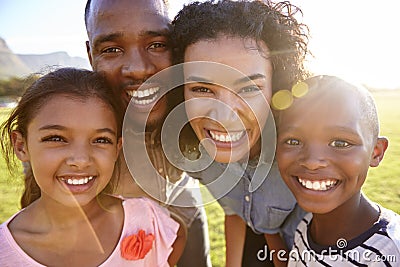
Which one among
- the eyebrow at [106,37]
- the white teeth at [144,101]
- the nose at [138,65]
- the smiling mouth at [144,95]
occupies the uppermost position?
the eyebrow at [106,37]

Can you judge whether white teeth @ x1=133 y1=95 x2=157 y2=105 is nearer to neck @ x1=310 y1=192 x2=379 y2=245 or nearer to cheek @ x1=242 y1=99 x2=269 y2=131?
cheek @ x1=242 y1=99 x2=269 y2=131

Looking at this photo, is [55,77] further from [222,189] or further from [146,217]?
[222,189]

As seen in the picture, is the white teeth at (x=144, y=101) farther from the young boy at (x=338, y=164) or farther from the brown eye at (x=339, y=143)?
the brown eye at (x=339, y=143)

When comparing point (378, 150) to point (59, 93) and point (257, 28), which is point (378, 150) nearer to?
point (257, 28)

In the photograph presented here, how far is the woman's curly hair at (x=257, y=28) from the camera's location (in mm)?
2170

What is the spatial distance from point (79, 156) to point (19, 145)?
352mm

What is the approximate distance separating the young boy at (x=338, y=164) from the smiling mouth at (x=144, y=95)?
75 centimetres

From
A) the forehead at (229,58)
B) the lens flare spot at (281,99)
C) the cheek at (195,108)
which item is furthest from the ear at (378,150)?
the cheek at (195,108)

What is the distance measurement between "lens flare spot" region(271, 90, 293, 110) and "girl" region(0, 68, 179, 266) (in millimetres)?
819

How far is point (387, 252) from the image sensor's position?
1.80 m

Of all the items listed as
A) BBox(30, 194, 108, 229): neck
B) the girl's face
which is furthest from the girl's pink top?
the girl's face

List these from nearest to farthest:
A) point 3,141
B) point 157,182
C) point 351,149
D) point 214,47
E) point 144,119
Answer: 1. point 351,149
2. point 214,47
3. point 3,141
4. point 144,119
5. point 157,182

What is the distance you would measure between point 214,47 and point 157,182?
3.22ft

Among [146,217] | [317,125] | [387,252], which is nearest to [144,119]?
[146,217]
